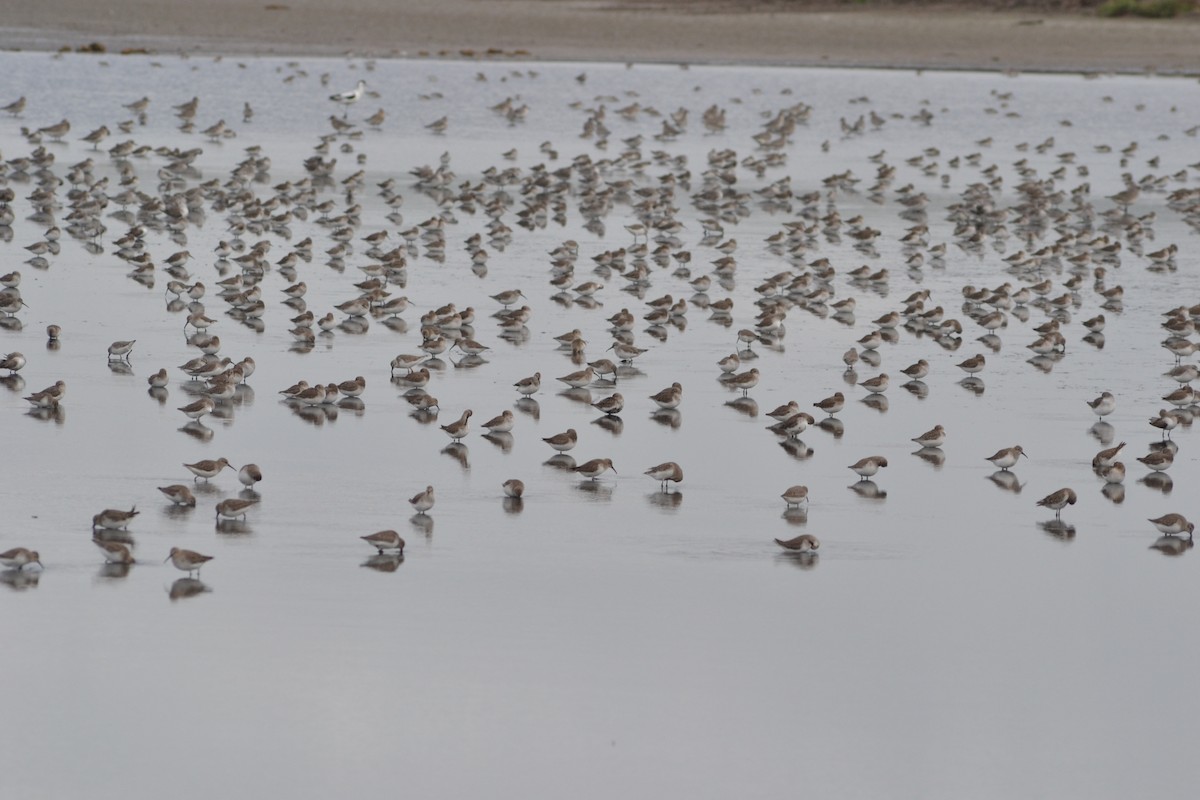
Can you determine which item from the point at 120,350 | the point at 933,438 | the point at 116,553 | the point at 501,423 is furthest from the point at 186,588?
the point at 120,350

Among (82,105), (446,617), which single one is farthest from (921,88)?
(446,617)

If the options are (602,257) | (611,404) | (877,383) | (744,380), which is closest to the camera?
(611,404)

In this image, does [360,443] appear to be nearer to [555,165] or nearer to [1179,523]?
[1179,523]

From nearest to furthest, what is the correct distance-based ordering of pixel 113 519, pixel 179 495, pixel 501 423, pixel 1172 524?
pixel 113 519, pixel 179 495, pixel 1172 524, pixel 501 423

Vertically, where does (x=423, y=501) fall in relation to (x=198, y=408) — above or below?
below

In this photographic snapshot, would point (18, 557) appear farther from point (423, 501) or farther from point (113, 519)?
point (423, 501)

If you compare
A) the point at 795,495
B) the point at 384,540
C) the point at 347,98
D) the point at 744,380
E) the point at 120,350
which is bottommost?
the point at 384,540

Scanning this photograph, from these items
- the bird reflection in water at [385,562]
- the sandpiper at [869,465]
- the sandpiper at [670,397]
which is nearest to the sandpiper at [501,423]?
the sandpiper at [670,397]
